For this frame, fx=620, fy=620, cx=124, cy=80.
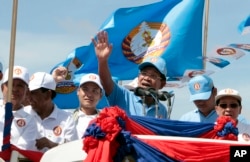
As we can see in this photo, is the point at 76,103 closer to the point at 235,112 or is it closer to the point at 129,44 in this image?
the point at 129,44

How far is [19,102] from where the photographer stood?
5820 mm

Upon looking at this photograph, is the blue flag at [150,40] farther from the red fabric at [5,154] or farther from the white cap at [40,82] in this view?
the red fabric at [5,154]

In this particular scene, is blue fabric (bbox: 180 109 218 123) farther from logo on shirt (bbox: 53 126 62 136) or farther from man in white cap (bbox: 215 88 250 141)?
logo on shirt (bbox: 53 126 62 136)

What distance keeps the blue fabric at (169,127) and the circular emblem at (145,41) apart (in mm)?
6075

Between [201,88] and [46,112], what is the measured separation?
65.3 inches

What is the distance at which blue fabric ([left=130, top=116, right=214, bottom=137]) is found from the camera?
4281 millimetres

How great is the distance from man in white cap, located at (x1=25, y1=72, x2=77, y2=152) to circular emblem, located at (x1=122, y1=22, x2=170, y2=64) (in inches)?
182

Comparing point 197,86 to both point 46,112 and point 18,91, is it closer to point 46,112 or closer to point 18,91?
point 46,112

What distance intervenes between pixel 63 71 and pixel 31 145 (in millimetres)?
2221

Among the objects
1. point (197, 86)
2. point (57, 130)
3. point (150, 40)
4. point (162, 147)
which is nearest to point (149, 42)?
point (150, 40)

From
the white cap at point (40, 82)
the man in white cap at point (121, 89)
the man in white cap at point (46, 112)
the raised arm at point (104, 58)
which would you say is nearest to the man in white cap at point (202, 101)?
the man in white cap at point (121, 89)

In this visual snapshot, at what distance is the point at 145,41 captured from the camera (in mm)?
10883

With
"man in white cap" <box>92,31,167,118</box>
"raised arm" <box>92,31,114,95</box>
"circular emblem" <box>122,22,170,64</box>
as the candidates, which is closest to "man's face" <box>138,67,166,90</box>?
"man in white cap" <box>92,31,167,118</box>

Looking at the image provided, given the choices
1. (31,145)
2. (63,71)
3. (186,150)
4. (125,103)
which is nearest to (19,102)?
(31,145)
